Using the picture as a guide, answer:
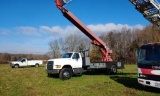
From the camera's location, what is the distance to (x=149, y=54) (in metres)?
11.5

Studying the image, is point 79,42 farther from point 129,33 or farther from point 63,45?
point 129,33

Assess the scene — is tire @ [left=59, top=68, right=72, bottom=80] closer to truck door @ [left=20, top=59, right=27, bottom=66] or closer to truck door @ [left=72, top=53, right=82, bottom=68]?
truck door @ [left=72, top=53, right=82, bottom=68]

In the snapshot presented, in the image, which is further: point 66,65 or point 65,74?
point 66,65

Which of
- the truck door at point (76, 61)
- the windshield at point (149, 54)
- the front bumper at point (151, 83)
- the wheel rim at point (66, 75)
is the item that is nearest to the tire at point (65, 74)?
the wheel rim at point (66, 75)

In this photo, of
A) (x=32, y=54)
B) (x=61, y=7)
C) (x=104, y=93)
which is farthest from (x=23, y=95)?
(x=32, y=54)

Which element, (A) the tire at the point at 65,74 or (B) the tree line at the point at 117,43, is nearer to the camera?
(A) the tire at the point at 65,74

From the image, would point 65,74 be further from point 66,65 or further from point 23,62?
point 23,62

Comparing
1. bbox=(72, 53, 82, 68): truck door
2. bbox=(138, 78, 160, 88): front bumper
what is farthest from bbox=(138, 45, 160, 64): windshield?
bbox=(72, 53, 82, 68): truck door

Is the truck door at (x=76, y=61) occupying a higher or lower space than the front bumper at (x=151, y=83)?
higher

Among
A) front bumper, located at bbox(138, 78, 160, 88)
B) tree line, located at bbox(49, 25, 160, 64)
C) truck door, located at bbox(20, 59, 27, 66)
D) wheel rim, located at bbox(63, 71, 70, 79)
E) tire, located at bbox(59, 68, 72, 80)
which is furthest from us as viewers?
tree line, located at bbox(49, 25, 160, 64)

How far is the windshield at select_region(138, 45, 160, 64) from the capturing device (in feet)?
36.4

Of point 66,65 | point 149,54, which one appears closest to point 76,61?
point 66,65

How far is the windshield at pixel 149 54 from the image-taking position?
11094 mm

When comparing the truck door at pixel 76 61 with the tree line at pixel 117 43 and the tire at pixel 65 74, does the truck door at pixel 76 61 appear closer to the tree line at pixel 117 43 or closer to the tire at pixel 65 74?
the tire at pixel 65 74
